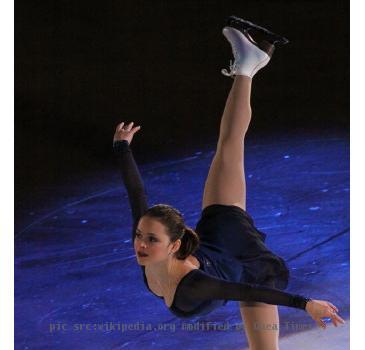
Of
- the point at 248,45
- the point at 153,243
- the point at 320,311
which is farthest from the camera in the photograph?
the point at 248,45

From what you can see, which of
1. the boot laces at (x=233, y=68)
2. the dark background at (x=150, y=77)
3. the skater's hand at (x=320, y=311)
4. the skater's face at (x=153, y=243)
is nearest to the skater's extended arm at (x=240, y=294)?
the skater's hand at (x=320, y=311)

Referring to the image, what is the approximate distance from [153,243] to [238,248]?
1.11 ft

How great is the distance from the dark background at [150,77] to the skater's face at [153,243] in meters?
0.30

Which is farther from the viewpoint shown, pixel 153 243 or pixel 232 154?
pixel 232 154

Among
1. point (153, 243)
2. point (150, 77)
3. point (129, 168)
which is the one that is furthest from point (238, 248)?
point (150, 77)

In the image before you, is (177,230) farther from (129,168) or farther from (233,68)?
(233,68)

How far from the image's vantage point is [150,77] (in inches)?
108

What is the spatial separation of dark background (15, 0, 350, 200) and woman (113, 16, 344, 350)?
0.06m

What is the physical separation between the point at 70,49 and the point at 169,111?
48cm

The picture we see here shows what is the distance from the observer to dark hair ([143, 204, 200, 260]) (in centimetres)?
254

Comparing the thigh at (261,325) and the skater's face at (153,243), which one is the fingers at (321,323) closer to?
the thigh at (261,325)

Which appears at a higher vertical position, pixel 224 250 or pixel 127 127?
pixel 127 127
